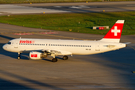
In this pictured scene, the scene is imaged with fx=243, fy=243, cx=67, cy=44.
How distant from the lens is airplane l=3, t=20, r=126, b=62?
44312 mm

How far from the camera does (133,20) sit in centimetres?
10344

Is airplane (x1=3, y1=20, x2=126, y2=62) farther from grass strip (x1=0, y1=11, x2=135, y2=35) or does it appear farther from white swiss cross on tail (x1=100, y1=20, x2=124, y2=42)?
grass strip (x1=0, y1=11, x2=135, y2=35)

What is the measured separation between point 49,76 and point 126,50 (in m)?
26.4

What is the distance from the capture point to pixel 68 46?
4556 centimetres

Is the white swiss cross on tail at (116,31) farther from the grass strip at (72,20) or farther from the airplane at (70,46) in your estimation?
the grass strip at (72,20)

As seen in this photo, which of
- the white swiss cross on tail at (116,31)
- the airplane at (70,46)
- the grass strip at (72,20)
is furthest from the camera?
the grass strip at (72,20)

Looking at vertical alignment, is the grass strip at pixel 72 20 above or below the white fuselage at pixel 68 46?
above

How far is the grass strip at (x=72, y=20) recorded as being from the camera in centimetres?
9364

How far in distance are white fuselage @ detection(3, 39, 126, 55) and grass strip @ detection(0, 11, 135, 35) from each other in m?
41.5

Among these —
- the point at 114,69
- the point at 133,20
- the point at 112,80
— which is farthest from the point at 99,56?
the point at 133,20

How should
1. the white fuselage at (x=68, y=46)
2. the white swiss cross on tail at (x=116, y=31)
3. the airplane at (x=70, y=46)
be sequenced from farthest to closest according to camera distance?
the white swiss cross on tail at (x=116, y=31)
the white fuselage at (x=68, y=46)
the airplane at (x=70, y=46)

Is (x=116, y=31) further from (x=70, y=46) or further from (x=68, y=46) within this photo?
(x=68, y=46)

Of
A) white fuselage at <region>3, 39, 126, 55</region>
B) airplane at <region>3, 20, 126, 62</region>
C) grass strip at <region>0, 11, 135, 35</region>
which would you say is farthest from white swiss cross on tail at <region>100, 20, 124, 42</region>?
grass strip at <region>0, 11, 135, 35</region>

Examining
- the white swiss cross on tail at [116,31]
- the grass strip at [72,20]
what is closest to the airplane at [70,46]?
the white swiss cross on tail at [116,31]
